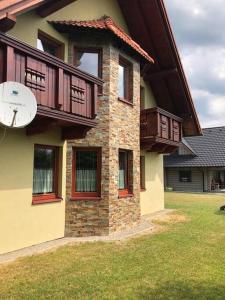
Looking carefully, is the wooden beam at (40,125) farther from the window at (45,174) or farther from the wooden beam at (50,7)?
the wooden beam at (50,7)

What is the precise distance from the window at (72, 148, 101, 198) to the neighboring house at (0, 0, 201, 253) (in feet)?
0.11

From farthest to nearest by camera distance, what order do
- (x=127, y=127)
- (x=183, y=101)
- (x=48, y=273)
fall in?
(x=183, y=101), (x=127, y=127), (x=48, y=273)

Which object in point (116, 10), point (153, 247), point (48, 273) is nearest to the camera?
point (48, 273)

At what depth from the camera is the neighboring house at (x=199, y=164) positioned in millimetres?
31797

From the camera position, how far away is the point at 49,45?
10.6 m

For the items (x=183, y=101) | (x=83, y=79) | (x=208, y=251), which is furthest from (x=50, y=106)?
(x=183, y=101)

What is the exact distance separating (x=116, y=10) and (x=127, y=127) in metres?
4.92

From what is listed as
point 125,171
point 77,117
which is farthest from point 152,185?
point 77,117

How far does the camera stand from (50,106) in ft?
26.9

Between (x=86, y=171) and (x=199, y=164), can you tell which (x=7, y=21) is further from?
(x=199, y=164)

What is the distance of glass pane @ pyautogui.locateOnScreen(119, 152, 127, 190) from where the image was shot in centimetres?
1194

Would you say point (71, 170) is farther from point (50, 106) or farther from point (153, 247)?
point (153, 247)

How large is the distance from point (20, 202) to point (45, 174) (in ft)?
4.61

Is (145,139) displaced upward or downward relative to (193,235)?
upward
